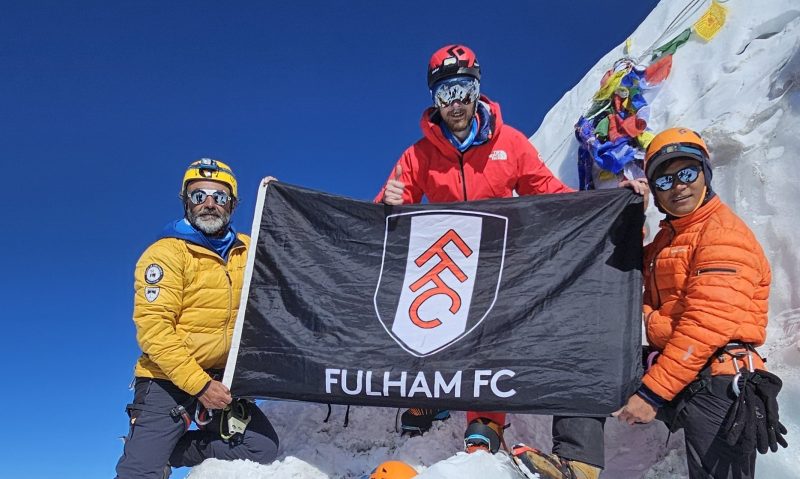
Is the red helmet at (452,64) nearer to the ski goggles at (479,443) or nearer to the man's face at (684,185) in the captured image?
the man's face at (684,185)

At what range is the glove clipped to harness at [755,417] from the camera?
3.25 meters

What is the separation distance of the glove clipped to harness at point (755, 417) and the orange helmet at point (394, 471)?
6.67ft

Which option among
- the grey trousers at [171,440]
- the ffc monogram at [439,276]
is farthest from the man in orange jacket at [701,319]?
the grey trousers at [171,440]

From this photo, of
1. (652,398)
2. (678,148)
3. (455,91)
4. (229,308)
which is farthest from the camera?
(455,91)

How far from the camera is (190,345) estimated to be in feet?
14.9

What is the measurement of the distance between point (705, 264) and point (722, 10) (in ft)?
21.7

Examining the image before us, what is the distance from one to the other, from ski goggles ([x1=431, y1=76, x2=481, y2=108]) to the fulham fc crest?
1.05 metres

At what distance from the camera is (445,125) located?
5250 millimetres

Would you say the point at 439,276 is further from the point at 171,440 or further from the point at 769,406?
the point at 171,440

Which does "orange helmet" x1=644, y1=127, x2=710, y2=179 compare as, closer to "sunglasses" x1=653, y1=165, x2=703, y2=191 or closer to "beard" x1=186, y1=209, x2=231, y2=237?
"sunglasses" x1=653, y1=165, x2=703, y2=191

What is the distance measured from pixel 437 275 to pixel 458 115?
1486mm

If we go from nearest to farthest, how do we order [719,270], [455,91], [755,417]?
[755,417], [719,270], [455,91]

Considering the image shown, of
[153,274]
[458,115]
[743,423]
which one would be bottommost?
[743,423]

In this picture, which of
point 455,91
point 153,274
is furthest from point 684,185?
point 153,274
